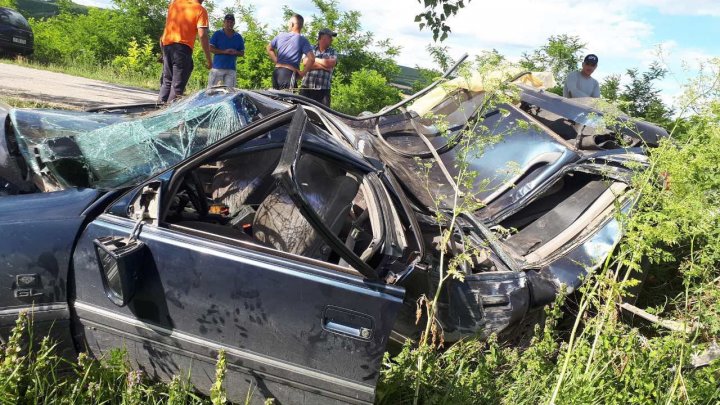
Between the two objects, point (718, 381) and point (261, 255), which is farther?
point (718, 381)

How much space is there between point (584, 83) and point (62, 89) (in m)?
9.01

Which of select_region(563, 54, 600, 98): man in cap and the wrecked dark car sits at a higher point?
select_region(563, 54, 600, 98): man in cap

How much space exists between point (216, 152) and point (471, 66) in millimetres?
1504

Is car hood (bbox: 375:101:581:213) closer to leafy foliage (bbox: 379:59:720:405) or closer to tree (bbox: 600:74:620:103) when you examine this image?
leafy foliage (bbox: 379:59:720:405)

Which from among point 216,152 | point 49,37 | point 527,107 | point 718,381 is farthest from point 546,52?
point 49,37

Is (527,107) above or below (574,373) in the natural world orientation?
above

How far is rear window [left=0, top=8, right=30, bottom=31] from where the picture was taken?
14.1 meters

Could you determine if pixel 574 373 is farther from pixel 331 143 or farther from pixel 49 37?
pixel 49 37

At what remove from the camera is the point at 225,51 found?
26.8ft

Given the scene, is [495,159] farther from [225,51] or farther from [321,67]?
[225,51]

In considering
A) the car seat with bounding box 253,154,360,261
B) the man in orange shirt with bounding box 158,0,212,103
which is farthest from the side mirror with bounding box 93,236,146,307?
the man in orange shirt with bounding box 158,0,212,103

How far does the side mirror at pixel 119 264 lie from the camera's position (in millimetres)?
2369

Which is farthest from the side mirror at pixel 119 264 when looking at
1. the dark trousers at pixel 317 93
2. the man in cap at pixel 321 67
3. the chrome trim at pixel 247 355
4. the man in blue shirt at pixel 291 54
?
the dark trousers at pixel 317 93

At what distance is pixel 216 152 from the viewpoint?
2.64 meters
